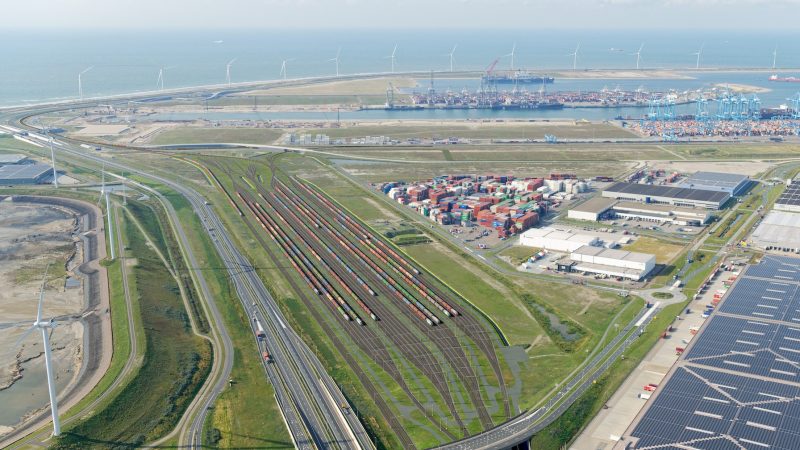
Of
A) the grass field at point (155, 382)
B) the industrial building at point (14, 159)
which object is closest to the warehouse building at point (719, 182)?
the grass field at point (155, 382)

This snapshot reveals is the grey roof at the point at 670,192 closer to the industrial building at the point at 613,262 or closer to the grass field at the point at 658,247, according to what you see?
the grass field at the point at 658,247

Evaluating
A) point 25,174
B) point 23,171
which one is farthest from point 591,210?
point 23,171

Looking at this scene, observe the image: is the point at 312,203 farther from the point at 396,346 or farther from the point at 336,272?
the point at 396,346

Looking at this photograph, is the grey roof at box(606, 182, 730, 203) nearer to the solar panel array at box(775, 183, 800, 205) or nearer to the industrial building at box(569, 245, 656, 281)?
the solar panel array at box(775, 183, 800, 205)

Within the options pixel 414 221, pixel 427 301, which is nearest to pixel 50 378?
pixel 427 301

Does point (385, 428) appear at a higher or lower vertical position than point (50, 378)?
lower

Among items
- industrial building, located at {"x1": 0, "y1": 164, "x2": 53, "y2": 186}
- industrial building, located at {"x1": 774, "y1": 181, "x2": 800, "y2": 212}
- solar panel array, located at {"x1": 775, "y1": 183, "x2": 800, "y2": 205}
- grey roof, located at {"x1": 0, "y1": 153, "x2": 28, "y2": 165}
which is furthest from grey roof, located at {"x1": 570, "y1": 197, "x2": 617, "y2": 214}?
grey roof, located at {"x1": 0, "y1": 153, "x2": 28, "y2": 165}

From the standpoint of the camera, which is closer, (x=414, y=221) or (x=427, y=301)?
(x=427, y=301)
